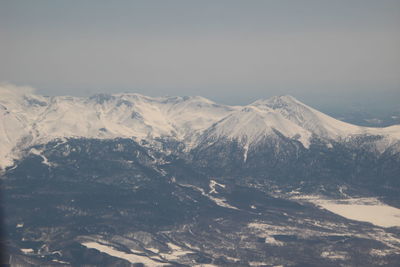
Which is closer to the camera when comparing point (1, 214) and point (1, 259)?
point (1, 259)
